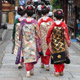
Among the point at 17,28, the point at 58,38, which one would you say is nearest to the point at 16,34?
the point at 17,28

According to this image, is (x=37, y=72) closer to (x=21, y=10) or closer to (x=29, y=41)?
(x=29, y=41)

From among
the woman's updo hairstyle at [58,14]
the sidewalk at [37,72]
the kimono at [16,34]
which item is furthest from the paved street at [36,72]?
the woman's updo hairstyle at [58,14]

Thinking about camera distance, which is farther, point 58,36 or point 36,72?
point 36,72

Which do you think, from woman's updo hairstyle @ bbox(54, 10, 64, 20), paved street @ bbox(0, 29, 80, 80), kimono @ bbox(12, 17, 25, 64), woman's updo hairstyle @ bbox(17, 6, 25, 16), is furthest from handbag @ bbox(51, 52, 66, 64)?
woman's updo hairstyle @ bbox(17, 6, 25, 16)

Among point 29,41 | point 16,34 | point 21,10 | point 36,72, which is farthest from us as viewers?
point 16,34

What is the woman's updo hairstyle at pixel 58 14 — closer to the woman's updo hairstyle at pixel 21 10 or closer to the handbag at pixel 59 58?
the handbag at pixel 59 58

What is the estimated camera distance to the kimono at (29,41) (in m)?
6.92

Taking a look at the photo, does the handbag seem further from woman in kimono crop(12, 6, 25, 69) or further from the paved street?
woman in kimono crop(12, 6, 25, 69)

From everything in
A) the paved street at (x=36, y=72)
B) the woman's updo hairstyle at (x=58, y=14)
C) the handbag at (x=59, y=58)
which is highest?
the woman's updo hairstyle at (x=58, y=14)

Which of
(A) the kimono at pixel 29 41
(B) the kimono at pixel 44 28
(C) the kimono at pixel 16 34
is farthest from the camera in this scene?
(C) the kimono at pixel 16 34

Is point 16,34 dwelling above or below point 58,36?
below

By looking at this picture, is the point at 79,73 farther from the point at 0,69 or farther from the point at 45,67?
the point at 0,69

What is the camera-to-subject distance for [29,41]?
6918mm

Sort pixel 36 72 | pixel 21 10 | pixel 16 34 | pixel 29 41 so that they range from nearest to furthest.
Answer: pixel 29 41 → pixel 36 72 → pixel 21 10 → pixel 16 34
